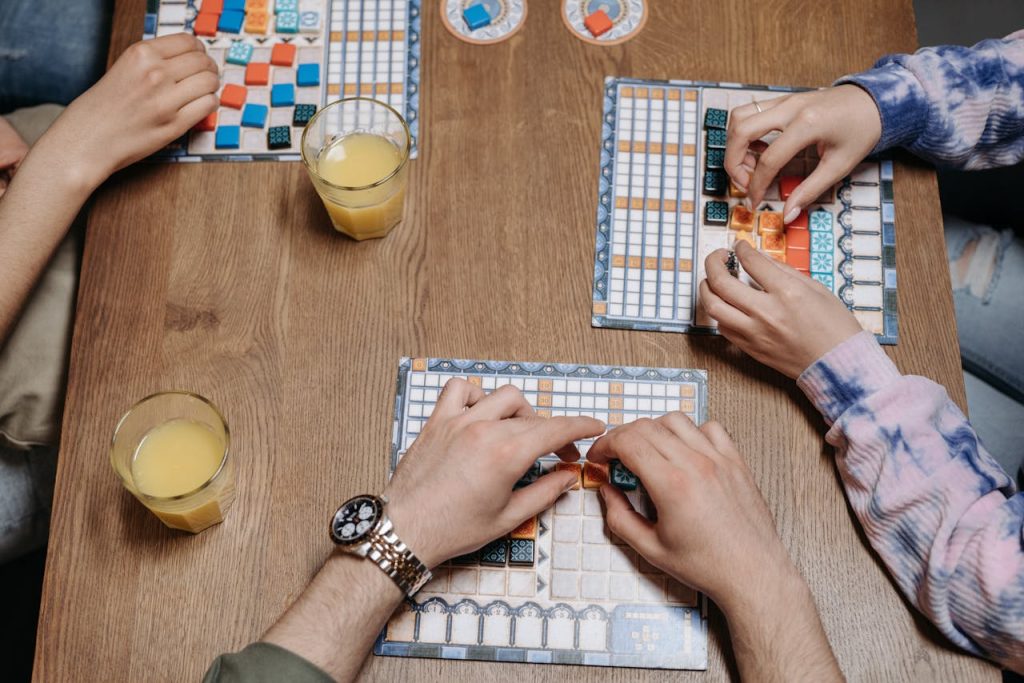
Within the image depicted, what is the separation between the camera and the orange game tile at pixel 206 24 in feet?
4.16

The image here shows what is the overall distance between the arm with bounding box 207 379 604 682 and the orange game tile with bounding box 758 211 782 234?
392 millimetres

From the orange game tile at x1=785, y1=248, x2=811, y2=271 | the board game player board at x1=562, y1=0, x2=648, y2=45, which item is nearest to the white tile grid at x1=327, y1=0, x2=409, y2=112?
the board game player board at x1=562, y1=0, x2=648, y2=45

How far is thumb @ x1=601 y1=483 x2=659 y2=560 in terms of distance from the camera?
3.32 ft

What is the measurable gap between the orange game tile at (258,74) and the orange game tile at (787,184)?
30.9 inches

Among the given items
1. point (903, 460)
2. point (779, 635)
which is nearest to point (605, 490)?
point (779, 635)

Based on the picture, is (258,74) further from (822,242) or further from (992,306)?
(992,306)

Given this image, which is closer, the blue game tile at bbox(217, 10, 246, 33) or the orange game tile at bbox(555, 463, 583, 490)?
the orange game tile at bbox(555, 463, 583, 490)

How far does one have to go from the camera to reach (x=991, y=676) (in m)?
1.00

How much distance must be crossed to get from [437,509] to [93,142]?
73 centimetres

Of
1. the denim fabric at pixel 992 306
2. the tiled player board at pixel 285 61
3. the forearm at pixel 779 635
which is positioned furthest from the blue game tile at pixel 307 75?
the denim fabric at pixel 992 306

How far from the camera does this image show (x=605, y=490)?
3.46ft

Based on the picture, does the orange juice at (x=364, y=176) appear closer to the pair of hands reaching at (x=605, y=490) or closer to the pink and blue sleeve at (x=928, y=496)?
the pair of hands reaching at (x=605, y=490)

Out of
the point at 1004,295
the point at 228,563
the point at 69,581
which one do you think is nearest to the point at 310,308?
the point at 228,563

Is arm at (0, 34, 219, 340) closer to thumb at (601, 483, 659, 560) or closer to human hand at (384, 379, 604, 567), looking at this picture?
human hand at (384, 379, 604, 567)
